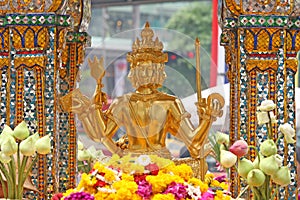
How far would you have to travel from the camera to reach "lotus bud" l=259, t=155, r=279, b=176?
3.76 meters

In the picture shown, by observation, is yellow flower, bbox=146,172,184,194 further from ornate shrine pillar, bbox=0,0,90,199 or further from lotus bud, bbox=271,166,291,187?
ornate shrine pillar, bbox=0,0,90,199

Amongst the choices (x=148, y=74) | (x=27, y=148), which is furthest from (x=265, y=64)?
(x=27, y=148)

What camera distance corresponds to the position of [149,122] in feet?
14.6

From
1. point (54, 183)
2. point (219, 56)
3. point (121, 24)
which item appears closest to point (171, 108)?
point (54, 183)

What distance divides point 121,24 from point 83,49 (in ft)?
36.9

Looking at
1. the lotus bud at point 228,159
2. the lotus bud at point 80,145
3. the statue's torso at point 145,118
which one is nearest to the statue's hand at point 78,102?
the statue's torso at point 145,118

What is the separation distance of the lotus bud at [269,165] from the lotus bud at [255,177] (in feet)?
0.07

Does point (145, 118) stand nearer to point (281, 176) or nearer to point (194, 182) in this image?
point (194, 182)

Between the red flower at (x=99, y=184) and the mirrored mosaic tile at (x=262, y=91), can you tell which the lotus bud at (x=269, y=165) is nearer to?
the red flower at (x=99, y=184)

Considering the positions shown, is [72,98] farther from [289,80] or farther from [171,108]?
[289,80]

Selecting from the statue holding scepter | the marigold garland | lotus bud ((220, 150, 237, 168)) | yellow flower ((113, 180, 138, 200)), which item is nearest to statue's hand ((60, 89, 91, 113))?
the statue holding scepter

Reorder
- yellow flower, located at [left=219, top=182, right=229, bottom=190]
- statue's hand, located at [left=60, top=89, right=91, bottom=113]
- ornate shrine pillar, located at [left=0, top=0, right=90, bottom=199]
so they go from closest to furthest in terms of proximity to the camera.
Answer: yellow flower, located at [left=219, top=182, right=229, bottom=190] < statue's hand, located at [left=60, top=89, right=91, bottom=113] < ornate shrine pillar, located at [left=0, top=0, right=90, bottom=199]

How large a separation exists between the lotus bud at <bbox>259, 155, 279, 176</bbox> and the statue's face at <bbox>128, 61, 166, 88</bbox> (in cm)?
91

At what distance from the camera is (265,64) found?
4.71 meters
